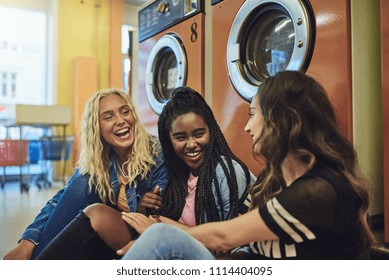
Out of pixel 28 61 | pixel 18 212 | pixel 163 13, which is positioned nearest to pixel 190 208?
pixel 163 13

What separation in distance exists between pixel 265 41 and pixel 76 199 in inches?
35.5

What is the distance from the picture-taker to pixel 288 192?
2.23ft

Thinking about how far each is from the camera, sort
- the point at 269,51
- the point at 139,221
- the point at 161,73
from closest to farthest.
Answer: the point at 139,221, the point at 269,51, the point at 161,73

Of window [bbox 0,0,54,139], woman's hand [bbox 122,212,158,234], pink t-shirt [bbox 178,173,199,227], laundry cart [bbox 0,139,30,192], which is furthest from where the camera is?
window [bbox 0,0,54,139]

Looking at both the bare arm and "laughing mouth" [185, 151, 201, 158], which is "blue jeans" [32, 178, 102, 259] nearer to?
"laughing mouth" [185, 151, 201, 158]

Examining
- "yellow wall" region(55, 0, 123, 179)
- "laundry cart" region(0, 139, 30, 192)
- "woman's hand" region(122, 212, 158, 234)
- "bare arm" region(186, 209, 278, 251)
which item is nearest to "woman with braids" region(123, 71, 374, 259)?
"bare arm" region(186, 209, 278, 251)

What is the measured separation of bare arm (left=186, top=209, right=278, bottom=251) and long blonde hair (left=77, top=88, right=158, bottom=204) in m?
0.48

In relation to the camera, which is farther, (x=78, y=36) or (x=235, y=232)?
(x=78, y=36)

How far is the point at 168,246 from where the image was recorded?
76 cm

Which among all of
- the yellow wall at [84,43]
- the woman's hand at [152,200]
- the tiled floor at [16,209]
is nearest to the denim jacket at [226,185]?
the woman's hand at [152,200]

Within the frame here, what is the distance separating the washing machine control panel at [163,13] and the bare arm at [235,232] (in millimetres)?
1148

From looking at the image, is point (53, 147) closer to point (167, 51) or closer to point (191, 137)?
point (167, 51)

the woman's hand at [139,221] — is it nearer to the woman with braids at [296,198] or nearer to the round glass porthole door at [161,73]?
the woman with braids at [296,198]

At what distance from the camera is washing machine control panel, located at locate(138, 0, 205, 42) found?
1.69 meters
